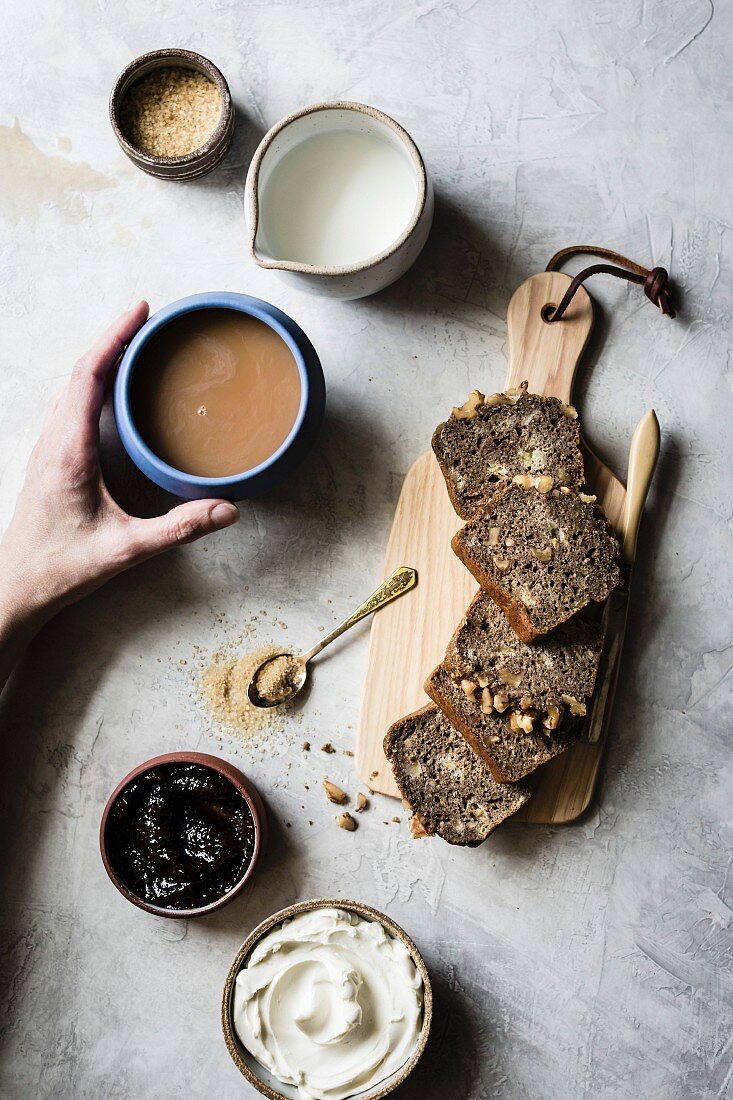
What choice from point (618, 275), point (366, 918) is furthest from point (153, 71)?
point (366, 918)

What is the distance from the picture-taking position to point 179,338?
1.66m

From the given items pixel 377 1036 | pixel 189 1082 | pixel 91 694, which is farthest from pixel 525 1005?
pixel 91 694

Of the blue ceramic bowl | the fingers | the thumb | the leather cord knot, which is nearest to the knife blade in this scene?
the leather cord knot

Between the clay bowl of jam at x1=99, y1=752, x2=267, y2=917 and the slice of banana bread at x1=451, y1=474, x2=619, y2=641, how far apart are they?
0.64 m

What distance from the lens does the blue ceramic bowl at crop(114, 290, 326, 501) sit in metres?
1.60

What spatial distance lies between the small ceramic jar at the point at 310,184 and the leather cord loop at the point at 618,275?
0.30 m

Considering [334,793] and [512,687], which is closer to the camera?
[512,687]

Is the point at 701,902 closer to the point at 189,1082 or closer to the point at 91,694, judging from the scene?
the point at 189,1082

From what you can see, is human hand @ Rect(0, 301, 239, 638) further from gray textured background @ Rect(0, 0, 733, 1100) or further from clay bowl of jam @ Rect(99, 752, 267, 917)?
clay bowl of jam @ Rect(99, 752, 267, 917)

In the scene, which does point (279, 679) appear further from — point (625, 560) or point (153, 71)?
point (153, 71)

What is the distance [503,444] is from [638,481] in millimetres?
280

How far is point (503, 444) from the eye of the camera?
1.69 meters

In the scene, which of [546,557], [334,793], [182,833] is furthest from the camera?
[334,793]

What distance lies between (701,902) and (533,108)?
1.67 m
